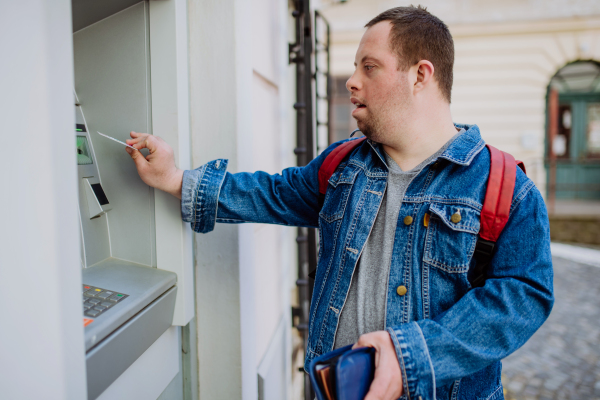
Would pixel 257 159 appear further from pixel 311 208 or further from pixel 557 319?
pixel 557 319

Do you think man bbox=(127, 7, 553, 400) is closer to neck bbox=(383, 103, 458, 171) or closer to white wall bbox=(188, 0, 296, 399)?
neck bbox=(383, 103, 458, 171)

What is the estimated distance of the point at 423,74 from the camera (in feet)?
4.02

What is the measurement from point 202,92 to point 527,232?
1112 mm

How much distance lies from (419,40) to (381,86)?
169mm

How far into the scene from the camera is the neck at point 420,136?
121 cm

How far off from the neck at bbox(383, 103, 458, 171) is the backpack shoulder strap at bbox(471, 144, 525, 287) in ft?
0.58

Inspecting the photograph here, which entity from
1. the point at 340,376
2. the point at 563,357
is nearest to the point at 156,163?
the point at 340,376

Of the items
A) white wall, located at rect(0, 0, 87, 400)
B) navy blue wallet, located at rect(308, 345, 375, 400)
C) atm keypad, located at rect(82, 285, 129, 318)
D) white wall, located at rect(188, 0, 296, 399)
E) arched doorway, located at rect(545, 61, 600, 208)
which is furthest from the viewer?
arched doorway, located at rect(545, 61, 600, 208)

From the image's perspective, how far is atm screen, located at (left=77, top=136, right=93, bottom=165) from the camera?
1273 mm

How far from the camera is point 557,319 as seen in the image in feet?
13.8

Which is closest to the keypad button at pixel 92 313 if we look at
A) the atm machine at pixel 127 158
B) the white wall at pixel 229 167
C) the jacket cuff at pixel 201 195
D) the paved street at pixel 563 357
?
the atm machine at pixel 127 158

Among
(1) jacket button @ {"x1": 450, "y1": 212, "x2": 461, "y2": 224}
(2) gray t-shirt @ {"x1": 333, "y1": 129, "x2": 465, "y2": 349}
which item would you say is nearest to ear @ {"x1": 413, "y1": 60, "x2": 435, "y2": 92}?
(2) gray t-shirt @ {"x1": 333, "y1": 129, "x2": 465, "y2": 349}

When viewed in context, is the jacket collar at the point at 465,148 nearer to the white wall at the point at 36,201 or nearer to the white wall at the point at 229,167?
the white wall at the point at 229,167

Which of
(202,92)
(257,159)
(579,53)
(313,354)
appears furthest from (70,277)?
(579,53)
